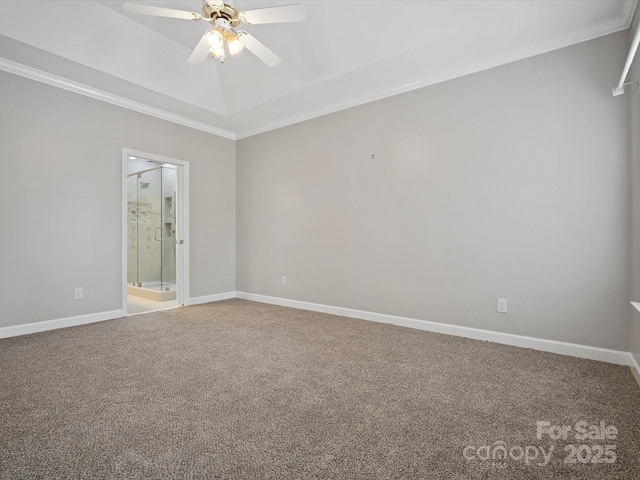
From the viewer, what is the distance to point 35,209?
3.29m

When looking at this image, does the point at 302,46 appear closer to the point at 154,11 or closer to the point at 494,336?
the point at 154,11

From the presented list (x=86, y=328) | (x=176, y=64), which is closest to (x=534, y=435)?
(x=86, y=328)

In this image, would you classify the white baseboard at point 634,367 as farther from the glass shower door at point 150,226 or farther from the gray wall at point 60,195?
the glass shower door at point 150,226

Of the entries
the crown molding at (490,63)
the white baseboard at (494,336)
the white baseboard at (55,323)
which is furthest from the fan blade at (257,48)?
the white baseboard at (55,323)

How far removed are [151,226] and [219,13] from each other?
4.79 m

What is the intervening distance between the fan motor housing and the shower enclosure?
401cm

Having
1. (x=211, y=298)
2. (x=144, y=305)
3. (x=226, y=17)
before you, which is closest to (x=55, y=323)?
(x=144, y=305)

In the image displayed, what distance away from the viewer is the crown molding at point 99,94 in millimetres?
3139

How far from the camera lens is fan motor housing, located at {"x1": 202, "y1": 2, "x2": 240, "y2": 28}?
226 centimetres

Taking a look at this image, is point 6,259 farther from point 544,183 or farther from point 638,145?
point 638,145

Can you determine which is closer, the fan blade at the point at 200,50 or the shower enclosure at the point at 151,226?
the fan blade at the point at 200,50

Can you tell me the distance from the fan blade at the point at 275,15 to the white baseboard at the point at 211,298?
3.69 metres

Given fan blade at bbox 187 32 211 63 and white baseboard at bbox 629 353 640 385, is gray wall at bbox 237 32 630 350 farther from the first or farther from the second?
fan blade at bbox 187 32 211 63

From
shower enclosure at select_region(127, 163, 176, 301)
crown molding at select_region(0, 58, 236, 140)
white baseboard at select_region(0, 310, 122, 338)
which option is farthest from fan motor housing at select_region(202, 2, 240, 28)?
shower enclosure at select_region(127, 163, 176, 301)
